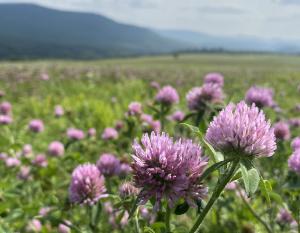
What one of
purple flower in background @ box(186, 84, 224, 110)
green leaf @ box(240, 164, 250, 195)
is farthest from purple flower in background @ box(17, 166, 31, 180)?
green leaf @ box(240, 164, 250, 195)

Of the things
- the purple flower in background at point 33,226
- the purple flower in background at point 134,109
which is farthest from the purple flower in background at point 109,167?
the purple flower in background at point 33,226

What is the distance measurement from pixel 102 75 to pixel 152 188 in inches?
704

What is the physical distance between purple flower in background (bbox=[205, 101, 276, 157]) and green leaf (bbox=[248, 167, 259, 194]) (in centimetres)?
10

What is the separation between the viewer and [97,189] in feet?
8.58

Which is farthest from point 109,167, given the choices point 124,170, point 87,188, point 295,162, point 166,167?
point 166,167

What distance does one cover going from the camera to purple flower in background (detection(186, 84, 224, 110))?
345cm

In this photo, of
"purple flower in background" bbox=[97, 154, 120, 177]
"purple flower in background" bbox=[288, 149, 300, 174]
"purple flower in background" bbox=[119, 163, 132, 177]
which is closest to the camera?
"purple flower in background" bbox=[288, 149, 300, 174]

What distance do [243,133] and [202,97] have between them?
201 centimetres

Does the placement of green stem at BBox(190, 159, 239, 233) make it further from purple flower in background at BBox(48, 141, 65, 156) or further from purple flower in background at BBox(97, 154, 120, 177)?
purple flower in background at BBox(48, 141, 65, 156)

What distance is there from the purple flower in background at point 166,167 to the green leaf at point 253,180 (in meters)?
0.20

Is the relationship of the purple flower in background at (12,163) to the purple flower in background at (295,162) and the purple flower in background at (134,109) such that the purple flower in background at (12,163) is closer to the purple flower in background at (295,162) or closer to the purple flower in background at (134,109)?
the purple flower in background at (134,109)

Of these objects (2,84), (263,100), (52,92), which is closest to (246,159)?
(263,100)

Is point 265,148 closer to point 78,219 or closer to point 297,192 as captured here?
point 297,192

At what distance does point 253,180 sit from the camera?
52.6 inches
